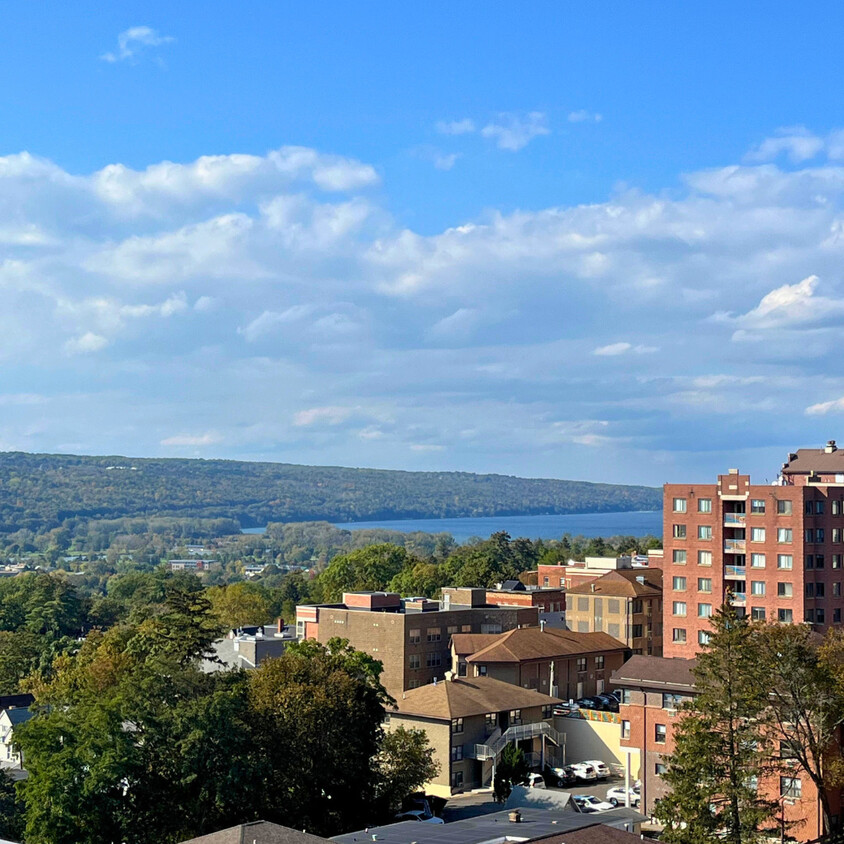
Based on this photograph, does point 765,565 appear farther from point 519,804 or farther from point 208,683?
point 208,683

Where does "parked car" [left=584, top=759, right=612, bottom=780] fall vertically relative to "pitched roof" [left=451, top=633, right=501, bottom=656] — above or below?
below

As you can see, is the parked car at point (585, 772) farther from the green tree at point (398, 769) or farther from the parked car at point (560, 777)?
the green tree at point (398, 769)

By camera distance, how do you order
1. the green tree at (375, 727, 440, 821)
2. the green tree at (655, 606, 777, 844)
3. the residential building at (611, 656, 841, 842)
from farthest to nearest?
the residential building at (611, 656, 841, 842)
the green tree at (375, 727, 440, 821)
the green tree at (655, 606, 777, 844)

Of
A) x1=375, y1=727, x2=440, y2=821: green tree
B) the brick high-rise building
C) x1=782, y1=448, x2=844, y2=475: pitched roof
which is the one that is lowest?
x1=375, y1=727, x2=440, y2=821: green tree

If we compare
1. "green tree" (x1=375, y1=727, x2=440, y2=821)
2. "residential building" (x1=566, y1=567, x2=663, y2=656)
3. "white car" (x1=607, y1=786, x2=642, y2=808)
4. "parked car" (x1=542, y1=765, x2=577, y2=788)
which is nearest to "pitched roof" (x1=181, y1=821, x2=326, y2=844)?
"green tree" (x1=375, y1=727, x2=440, y2=821)

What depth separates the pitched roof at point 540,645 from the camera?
83562 mm

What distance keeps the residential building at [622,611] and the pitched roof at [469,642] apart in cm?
1335

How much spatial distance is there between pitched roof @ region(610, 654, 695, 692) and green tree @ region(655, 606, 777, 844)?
45.4ft

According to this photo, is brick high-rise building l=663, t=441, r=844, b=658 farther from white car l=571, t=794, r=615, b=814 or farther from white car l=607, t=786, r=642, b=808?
white car l=571, t=794, r=615, b=814

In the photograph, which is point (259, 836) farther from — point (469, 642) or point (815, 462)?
point (815, 462)

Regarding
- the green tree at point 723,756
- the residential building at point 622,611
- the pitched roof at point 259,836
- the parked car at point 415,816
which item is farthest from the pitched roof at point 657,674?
the residential building at point 622,611

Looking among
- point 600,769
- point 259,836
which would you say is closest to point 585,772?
point 600,769

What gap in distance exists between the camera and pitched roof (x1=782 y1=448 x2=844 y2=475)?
98.8 metres

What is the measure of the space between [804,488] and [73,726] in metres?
52.6
